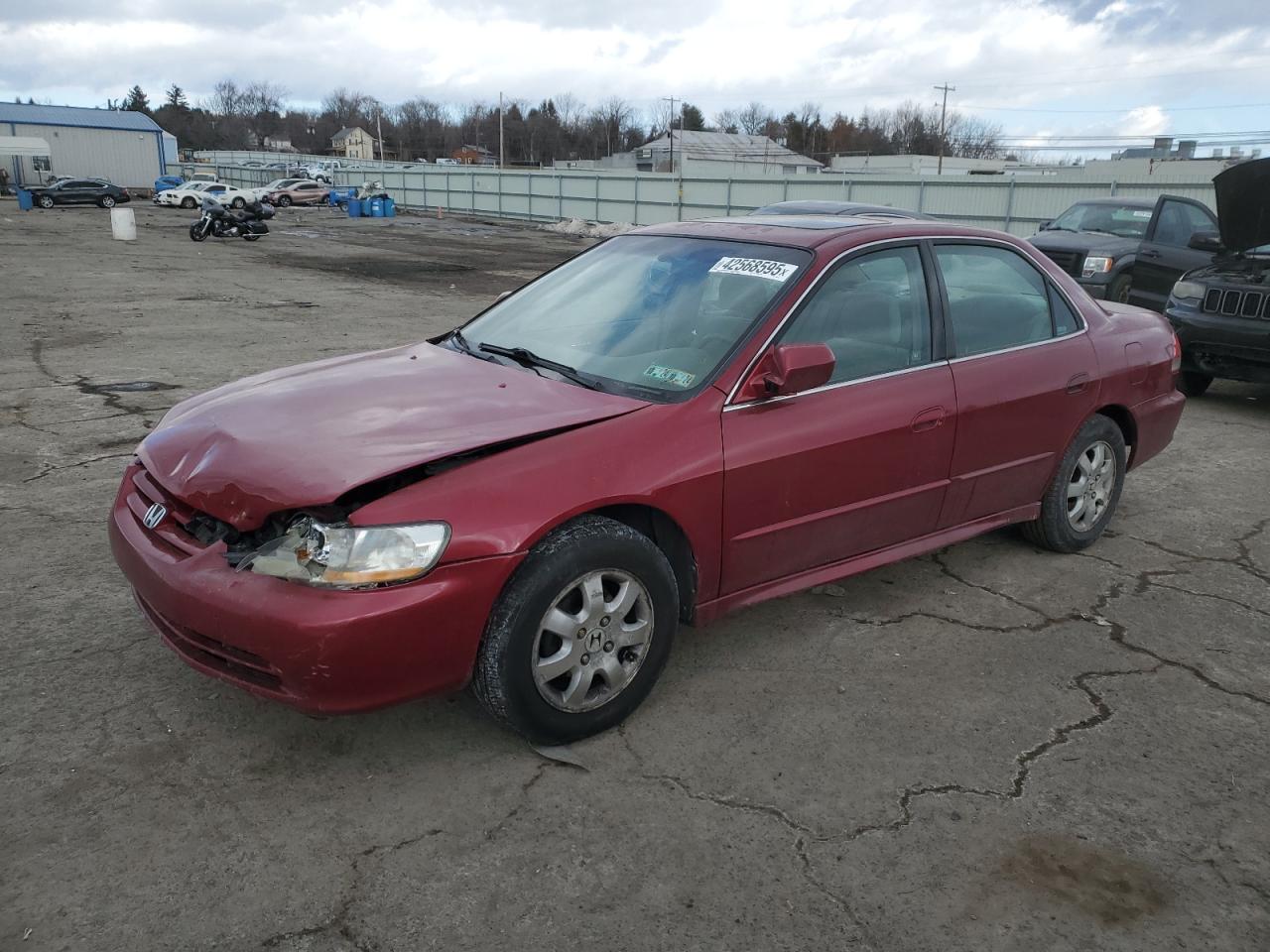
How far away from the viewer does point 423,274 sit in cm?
1972

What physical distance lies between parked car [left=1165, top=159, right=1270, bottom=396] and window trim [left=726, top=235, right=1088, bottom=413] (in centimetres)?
417

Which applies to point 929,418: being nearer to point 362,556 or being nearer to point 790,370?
point 790,370

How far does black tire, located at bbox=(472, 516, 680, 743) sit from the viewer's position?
2.80m

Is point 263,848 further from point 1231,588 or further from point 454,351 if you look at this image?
point 1231,588

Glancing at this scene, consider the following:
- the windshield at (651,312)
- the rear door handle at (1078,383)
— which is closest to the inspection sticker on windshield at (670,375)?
the windshield at (651,312)

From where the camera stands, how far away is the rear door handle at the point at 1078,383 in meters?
4.42

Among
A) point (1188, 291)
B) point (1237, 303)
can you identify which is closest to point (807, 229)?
point (1237, 303)

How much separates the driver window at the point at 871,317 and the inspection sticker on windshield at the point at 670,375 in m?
0.39

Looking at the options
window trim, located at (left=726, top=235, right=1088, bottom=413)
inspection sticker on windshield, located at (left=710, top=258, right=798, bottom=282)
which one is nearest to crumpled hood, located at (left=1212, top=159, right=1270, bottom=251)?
window trim, located at (left=726, top=235, right=1088, bottom=413)

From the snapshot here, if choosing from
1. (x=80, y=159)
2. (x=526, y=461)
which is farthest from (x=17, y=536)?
(x=80, y=159)

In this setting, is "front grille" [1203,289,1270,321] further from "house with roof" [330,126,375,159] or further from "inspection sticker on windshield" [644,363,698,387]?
"house with roof" [330,126,375,159]

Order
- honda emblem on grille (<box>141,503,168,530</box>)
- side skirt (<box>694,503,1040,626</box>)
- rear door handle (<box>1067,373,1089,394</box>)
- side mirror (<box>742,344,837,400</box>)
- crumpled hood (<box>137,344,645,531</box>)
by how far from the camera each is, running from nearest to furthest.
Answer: crumpled hood (<box>137,344,645,531</box>)
honda emblem on grille (<box>141,503,168,530</box>)
side mirror (<box>742,344,837,400</box>)
side skirt (<box>694,503,1040,626</box>)
rear door handle (<box>1067,373,1089,394</box>)

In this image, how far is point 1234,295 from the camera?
791 cm

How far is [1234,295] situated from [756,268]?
612cm
